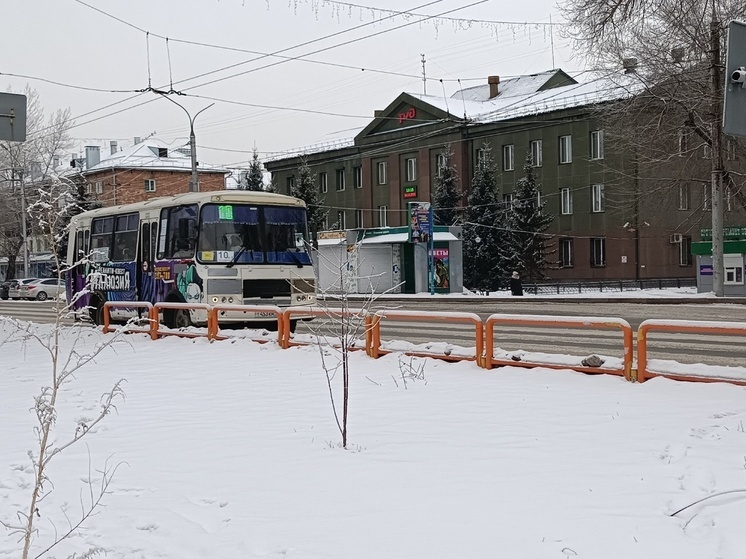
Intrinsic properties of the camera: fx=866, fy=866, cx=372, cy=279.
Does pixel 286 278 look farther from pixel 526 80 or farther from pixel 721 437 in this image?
pixel 526 80

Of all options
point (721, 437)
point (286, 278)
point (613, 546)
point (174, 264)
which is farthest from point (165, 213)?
point (613, 546)

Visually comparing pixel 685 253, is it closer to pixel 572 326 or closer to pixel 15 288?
pixel 15 288

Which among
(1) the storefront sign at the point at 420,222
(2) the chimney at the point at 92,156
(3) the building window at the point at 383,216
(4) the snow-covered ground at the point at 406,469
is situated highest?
(2) the chimney at the point at 92,156

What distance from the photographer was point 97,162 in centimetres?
8425

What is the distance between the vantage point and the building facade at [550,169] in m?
48.5

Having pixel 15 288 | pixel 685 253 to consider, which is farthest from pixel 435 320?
pixel 15 288

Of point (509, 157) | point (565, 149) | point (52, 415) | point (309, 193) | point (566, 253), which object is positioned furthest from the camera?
point (309, 193)

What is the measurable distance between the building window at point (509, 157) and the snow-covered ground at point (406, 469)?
1764 inches

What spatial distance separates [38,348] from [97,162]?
71.6 meters

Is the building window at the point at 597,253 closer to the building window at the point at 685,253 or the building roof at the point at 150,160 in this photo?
the building window at the point at 685,253

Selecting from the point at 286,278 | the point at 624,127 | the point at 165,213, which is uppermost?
the point at 624,127

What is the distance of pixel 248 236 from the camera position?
58.1 ft

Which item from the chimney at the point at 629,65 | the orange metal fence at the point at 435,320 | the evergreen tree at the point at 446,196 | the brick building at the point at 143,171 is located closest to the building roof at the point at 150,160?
the brick building at the point at 143,171

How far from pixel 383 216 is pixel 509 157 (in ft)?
36.2
